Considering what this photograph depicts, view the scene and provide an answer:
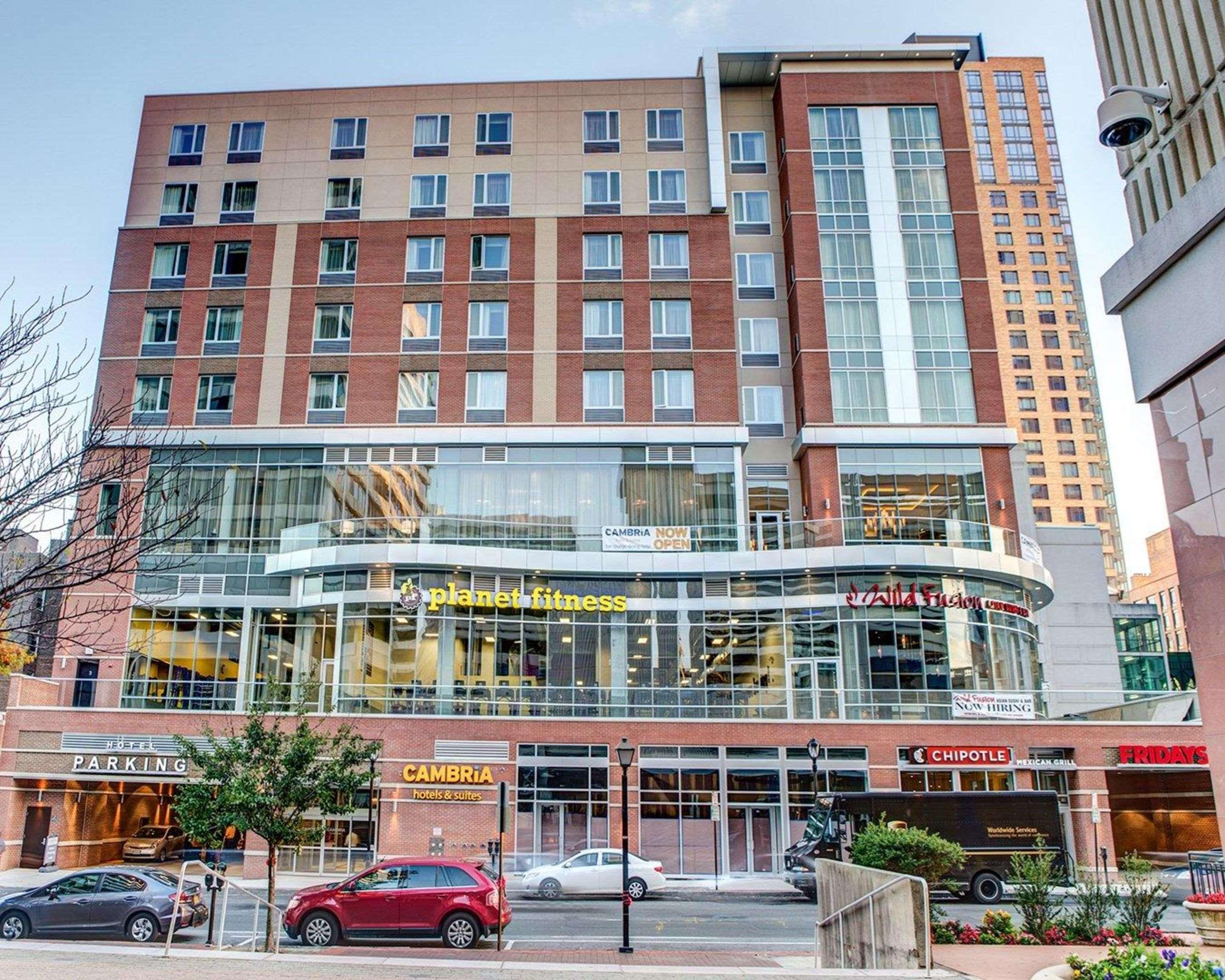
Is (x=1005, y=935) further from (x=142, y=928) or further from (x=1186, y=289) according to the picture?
(x=142, y=928)

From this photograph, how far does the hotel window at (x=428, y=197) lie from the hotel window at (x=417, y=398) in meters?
7.74

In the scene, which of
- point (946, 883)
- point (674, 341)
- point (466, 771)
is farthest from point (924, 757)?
point (674, 341)

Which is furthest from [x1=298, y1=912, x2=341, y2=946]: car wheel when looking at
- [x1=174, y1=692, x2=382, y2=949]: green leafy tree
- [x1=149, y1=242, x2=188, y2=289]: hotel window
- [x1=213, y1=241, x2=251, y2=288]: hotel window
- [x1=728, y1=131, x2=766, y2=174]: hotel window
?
[x1=728, y1=131, x2=766, y2=174]: hotel window

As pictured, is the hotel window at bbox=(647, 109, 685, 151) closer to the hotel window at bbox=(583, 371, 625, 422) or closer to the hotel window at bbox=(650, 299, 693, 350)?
the hotel window at bbox=(650, 299, 693, 350)

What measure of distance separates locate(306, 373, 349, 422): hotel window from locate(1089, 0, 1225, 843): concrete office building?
35.3 metres

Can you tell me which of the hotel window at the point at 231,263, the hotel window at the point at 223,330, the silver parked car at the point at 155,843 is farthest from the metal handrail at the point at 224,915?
the hotel window at the point at 231,263

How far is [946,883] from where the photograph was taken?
81.0ft

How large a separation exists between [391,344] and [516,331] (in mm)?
5403

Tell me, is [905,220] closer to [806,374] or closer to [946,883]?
[806,374]

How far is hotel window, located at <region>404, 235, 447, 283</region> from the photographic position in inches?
1797

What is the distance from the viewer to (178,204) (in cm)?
4709

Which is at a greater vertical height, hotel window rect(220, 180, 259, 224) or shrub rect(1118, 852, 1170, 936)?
hotel window rect(220, 180, 259, 224)

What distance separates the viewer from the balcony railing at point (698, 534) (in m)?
39.4

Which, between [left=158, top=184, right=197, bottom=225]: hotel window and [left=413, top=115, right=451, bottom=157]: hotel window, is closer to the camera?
[left=158, top=184, right=197, bottom=225]: hotel window
